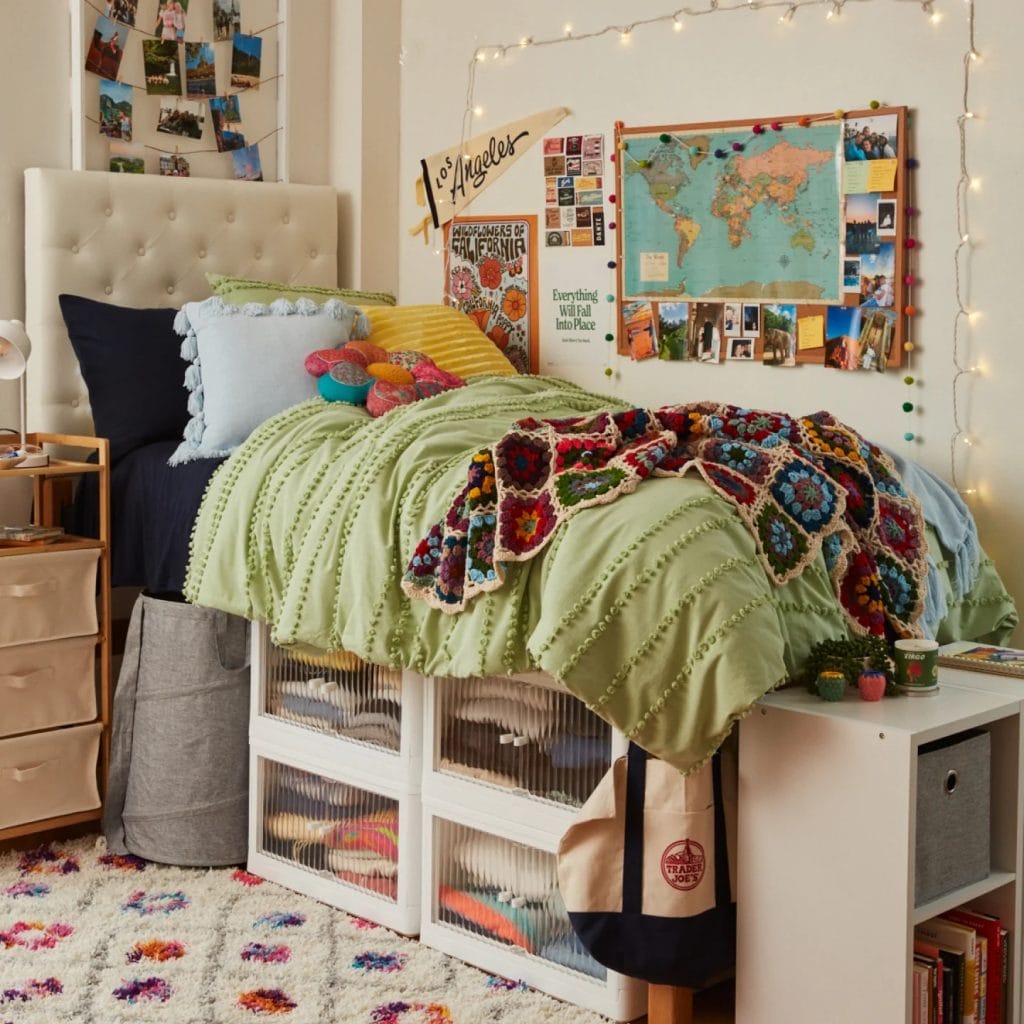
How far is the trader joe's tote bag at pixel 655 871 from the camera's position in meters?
2.19

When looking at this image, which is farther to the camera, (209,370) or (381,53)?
(381,53)

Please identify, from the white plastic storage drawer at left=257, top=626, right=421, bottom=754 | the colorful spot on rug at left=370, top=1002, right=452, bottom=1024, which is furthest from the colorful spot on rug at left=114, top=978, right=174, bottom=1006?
the white plastic storage drawer at left=257, top=626, right=421, bottom=754

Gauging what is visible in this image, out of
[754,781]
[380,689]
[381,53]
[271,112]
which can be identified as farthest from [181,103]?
[754,781]

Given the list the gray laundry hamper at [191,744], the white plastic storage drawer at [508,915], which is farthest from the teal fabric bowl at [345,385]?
the white plastic storage drawer at [508,915]

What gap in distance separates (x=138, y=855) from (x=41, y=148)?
5.83ft

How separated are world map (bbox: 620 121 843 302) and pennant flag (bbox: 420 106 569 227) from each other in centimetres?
36

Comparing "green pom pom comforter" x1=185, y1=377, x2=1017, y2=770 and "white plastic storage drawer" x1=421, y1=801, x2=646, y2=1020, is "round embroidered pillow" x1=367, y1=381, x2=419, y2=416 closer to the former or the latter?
"green pom pom comforter" x1=185, y1=377, x2=1017, y2=770

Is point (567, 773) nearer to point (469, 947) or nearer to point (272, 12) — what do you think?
point (469, 947)

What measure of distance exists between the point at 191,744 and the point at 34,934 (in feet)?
1.73

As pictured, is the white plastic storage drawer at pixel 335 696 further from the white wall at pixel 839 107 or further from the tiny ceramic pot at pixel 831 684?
the white wall at pixel 839 107

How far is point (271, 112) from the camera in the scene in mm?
4172

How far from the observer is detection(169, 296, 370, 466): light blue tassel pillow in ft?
10.8

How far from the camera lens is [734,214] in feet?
11.5

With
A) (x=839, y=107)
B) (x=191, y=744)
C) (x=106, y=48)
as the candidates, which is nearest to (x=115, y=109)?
(x=106, y=48)
